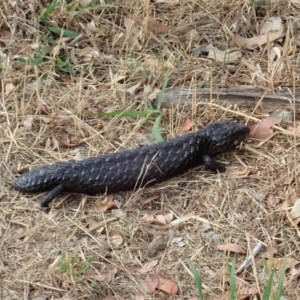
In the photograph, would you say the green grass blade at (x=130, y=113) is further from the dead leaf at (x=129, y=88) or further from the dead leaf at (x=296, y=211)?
the dead leaf at (x=296, y=211)

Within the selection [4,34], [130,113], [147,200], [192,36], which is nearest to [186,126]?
[130,113]

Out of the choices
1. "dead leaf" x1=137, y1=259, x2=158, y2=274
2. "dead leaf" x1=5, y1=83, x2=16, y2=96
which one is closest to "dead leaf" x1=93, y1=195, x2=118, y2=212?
"dead leaf" x1=137, y1=259, x2=158, y2=274

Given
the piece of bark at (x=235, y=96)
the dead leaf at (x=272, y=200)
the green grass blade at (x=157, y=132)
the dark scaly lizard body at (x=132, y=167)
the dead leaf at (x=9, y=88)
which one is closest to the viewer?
the dead leaf at (x=272, y=200)

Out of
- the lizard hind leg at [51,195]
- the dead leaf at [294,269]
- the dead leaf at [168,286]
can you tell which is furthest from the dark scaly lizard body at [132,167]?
the dead leaf at [294,269]

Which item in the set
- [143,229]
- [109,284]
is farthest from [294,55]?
[109,284]

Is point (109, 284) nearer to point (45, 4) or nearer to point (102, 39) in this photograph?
point (102, 39)

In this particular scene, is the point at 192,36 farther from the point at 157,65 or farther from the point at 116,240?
the point at 116,240
